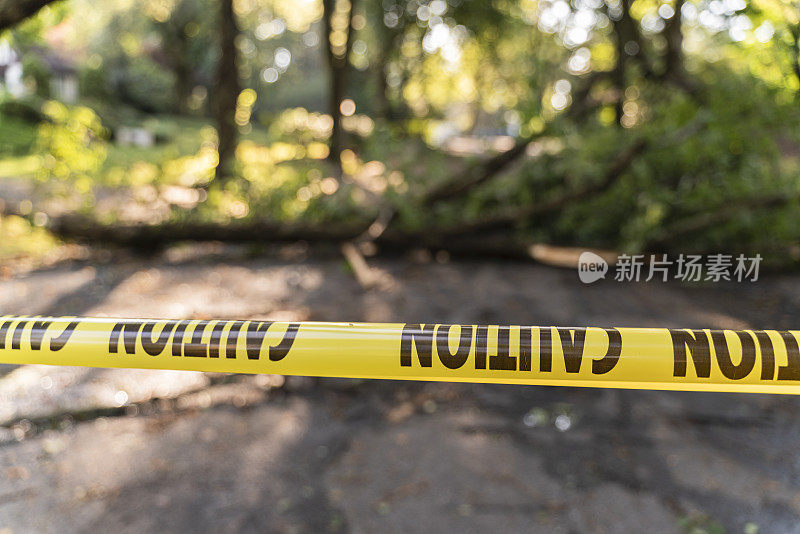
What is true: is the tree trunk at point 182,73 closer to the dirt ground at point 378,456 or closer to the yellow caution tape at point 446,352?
the dirt ground at point 378,456

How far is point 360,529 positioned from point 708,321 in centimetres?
389

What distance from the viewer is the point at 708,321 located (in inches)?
203

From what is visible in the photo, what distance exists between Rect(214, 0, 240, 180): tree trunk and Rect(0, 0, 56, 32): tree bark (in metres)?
5.07

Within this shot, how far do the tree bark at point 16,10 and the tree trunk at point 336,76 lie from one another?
27.9ft

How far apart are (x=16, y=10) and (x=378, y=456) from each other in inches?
147

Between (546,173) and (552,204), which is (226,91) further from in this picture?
(552,204)

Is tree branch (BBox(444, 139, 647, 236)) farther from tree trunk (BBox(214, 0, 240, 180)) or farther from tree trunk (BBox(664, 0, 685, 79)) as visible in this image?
tree trunk (BBox(214, 0, 240, 180))

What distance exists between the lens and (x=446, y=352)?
154 centimetres

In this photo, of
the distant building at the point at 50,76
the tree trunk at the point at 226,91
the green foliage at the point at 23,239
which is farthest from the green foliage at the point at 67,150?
the distant building at the point at 50,76

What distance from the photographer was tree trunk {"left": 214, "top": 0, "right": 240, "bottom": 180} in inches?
357

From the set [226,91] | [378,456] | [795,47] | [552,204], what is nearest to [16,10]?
[378,456]

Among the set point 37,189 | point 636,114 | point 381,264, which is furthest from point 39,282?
point 636,114

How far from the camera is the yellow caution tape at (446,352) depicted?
58.7 inches

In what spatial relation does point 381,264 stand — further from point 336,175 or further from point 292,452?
point 336,175
